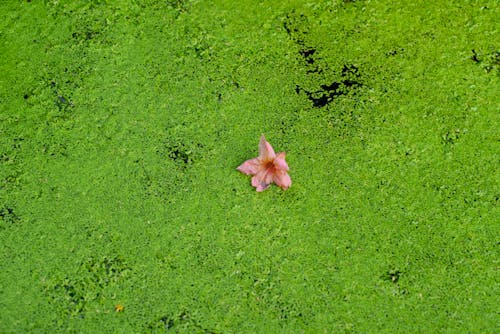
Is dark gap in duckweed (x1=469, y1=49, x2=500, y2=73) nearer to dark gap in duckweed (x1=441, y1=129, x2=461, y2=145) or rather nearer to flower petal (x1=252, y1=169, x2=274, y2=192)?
dark gap in duckweed (x1=441, y1=129, x2=461, y2=145)

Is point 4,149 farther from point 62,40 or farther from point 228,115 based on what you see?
point 228,115

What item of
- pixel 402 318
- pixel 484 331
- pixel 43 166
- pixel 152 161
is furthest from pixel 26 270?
pixel 484 331

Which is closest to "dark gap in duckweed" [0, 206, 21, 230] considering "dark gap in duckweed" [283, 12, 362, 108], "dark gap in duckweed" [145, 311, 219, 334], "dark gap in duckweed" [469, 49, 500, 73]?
"dark gap in duckweed" [145, 311, 219, 334]

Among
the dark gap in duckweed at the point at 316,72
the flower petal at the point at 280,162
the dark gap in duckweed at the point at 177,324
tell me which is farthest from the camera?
the dark gap in duckweed at the point at 316,72

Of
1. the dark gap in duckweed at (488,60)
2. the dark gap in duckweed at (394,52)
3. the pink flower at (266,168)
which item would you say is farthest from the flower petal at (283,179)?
the dark gap in duckweed at (488,60)

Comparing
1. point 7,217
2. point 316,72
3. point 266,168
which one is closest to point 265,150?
point 266,168

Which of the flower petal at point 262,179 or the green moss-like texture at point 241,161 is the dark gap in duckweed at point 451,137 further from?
the flower petal at point 262,179
